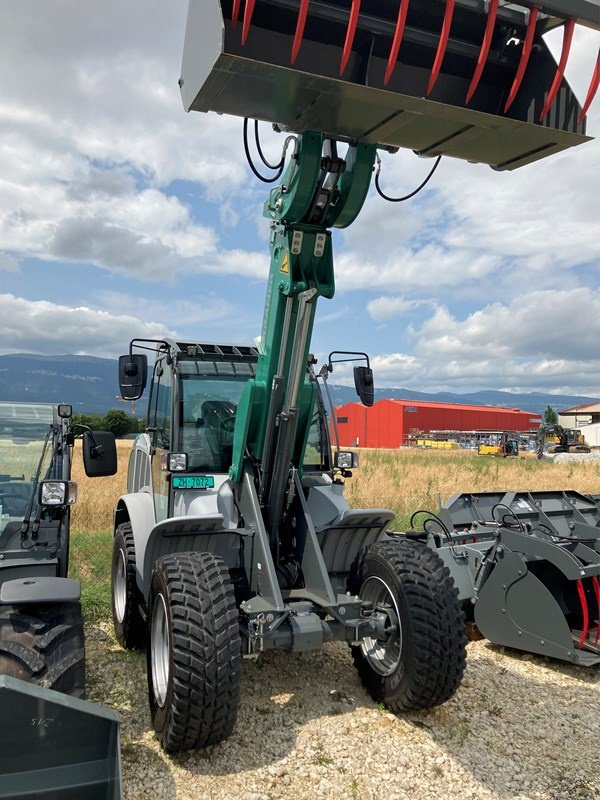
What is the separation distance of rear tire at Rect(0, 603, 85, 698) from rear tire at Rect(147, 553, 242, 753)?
0.69m

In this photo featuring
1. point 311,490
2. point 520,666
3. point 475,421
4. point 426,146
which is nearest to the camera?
point 426,146

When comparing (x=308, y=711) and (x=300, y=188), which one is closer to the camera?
(x=300, y=188)

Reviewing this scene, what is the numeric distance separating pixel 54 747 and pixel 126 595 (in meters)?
2.86

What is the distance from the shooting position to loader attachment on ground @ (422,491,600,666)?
5.36 m

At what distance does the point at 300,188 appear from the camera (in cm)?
402

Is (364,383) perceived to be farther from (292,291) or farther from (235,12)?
(235,12)

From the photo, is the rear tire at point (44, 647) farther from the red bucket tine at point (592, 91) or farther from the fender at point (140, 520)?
the red bucket tine at point (592, 91)

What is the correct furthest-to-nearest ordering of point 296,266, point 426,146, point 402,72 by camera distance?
point 296,266
point 426,146
point 402,72

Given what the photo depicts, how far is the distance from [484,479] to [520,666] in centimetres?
1372

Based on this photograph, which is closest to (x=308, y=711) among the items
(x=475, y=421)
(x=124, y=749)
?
(x=124, y=749)

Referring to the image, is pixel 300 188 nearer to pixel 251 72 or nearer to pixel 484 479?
pixel 251 72

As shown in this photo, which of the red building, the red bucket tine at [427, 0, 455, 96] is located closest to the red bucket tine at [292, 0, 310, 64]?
the red bucket tine at [427, 0, 455, 96]

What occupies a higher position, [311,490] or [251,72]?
[251,72]

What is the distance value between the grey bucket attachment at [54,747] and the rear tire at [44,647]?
13.6 inches
